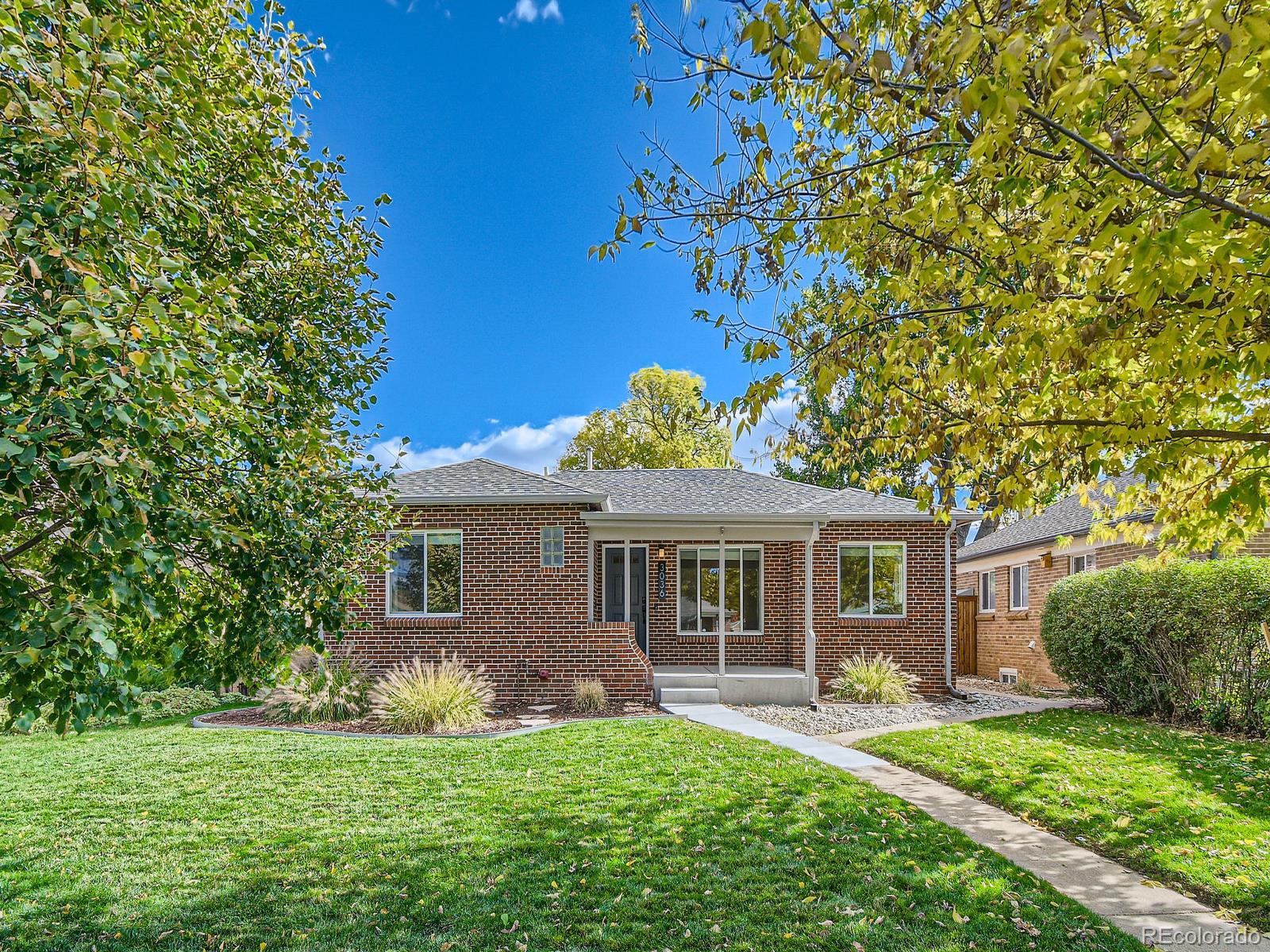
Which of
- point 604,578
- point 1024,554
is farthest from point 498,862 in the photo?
point 1024,554

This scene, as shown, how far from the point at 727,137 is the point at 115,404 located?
4.01 meters

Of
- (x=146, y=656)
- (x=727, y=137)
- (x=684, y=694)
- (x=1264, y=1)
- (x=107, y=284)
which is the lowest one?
(x=684, y=694)

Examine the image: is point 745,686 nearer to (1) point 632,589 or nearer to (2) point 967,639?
(1) point 632,589

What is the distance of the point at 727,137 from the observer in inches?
201

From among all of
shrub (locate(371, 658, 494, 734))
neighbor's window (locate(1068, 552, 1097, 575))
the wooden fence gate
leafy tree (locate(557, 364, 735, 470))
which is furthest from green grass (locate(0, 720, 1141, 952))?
leafy tree (locate(557, 364, 735, 470))

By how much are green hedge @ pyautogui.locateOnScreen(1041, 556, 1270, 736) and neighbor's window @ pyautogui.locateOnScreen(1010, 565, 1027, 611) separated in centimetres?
658

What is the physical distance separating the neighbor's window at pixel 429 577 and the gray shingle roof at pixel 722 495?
118 inches

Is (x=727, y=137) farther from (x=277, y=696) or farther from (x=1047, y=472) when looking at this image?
(x=277, y=696)

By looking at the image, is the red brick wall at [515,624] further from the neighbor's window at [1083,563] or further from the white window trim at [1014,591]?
the white window trim at [1014,591]

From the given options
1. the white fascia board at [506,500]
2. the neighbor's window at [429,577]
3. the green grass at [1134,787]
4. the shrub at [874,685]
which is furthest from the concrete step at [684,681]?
the green grass at [1134,787]

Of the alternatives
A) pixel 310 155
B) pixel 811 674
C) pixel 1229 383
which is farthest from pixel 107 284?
→ pixel 811 674

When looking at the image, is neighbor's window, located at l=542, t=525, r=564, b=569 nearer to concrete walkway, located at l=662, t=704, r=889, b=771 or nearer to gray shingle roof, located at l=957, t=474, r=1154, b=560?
concrete walkway, located at l=662, t=704, r=889, b=771

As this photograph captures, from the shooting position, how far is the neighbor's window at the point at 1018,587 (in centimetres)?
1994

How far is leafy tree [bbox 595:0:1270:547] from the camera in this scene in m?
3.15
